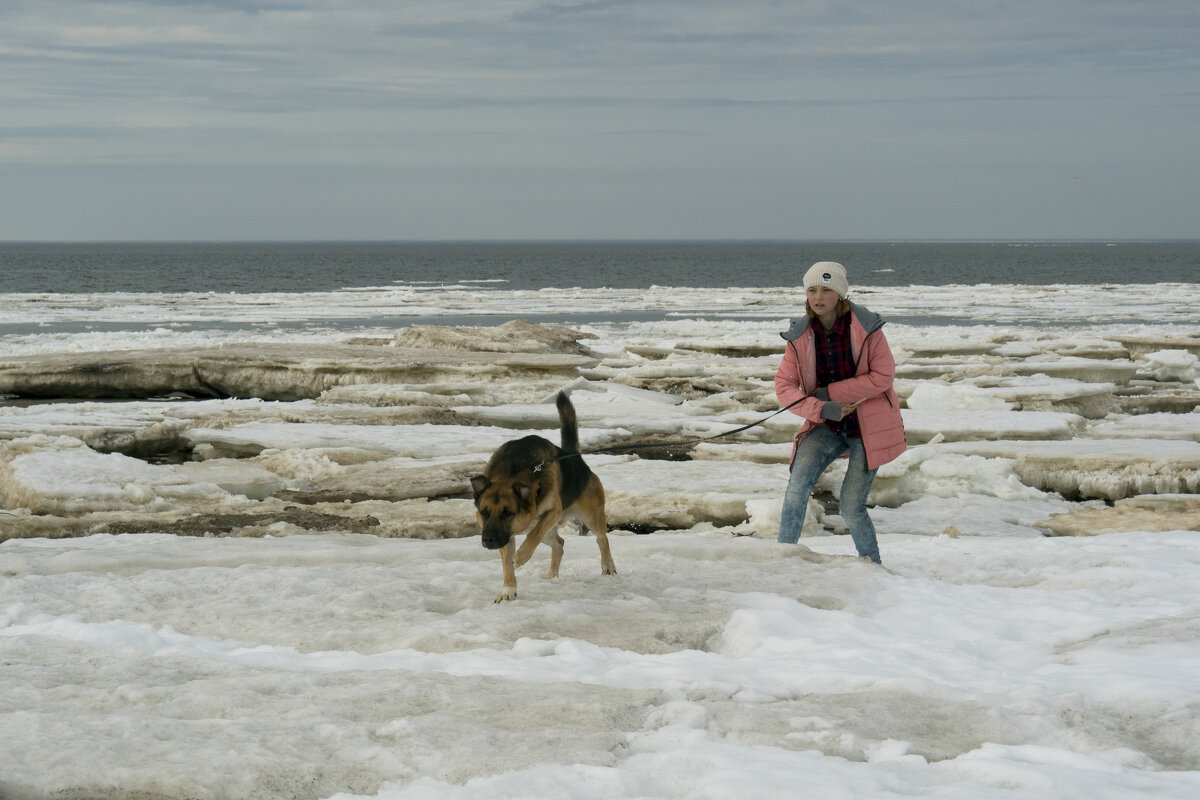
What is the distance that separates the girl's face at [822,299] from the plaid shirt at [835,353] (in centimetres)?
16

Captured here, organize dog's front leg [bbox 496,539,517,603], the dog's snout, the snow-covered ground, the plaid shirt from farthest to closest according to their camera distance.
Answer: the plaid shirt → dog's front leg [bbox 496,539,517,603] → the dog's snout → the snow-covered ground

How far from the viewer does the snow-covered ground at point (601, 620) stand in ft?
10.6

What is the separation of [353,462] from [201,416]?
12.7ft

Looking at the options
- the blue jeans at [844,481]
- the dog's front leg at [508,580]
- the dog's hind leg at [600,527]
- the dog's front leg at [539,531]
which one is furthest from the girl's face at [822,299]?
the dog's front leg at [508,580]

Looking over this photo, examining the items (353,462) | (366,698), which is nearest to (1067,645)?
(366,698)

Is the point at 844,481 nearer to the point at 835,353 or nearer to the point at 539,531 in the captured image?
the point at 835,353

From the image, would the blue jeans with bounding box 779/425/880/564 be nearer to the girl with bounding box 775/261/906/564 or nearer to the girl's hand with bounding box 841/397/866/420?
the girl with bounding box 775/261/906/564

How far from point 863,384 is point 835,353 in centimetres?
25

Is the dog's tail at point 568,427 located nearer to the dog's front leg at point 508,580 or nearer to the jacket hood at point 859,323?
the dog's front leg at point 508,580

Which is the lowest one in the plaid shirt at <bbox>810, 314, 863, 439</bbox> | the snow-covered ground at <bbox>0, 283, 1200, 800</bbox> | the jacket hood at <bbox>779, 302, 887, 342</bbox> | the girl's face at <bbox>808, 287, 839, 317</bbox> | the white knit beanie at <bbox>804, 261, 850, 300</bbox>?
the snow-covered ground at <bbox>0, 283, 1200, 800</bbox>

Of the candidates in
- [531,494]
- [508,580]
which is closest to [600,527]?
[508,580]

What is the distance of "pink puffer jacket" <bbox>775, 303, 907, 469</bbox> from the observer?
223 inches

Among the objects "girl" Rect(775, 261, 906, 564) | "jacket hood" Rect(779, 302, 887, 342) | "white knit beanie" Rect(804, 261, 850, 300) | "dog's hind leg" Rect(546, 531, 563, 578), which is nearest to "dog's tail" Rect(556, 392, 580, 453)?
"dog's hind leg" Rect(546, 531, 563, 578)

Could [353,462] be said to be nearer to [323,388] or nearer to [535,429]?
[535,429]
